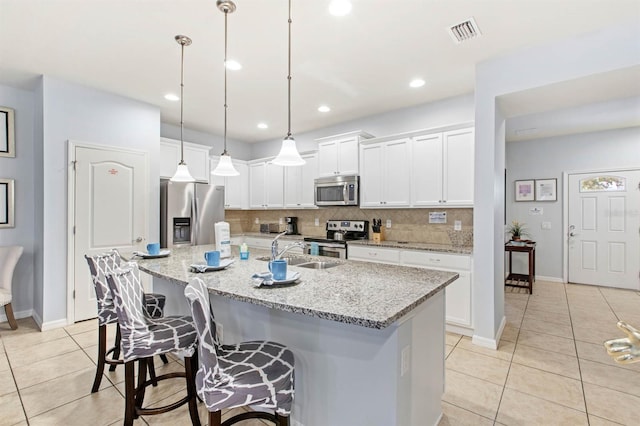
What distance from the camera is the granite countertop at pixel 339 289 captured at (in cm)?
126

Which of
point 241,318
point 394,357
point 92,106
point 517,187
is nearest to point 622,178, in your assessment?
point 517,187

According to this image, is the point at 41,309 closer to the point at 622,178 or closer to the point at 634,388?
the point at 634,388

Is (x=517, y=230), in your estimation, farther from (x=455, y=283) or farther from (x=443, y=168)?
(x=455, y=283)

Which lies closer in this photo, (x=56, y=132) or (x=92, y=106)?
(x=56, y=132)

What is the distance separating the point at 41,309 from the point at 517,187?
7.69 metres

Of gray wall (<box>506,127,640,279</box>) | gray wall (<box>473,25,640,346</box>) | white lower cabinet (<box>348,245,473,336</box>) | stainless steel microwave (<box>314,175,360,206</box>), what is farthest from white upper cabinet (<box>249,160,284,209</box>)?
gray wall (<box>506,127,640,279</box>)

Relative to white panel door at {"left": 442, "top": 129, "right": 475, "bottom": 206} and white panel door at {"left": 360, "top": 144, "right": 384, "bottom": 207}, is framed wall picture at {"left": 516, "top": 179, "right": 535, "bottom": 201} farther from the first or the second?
white panel door at {"left": 360, "top": 144, "right": 384, "bottom": 207}

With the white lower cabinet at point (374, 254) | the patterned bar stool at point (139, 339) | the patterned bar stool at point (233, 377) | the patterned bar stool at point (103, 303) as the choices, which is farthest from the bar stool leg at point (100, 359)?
the white lower cabinet at point (374, 254)

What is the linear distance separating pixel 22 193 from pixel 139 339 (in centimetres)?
351

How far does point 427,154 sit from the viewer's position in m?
3.87

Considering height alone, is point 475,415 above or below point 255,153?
below

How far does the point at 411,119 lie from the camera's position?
436 centimetres

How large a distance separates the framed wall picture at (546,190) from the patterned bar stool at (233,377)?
6.19 m

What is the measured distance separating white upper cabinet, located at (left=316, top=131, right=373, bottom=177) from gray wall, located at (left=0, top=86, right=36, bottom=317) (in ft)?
12.5
